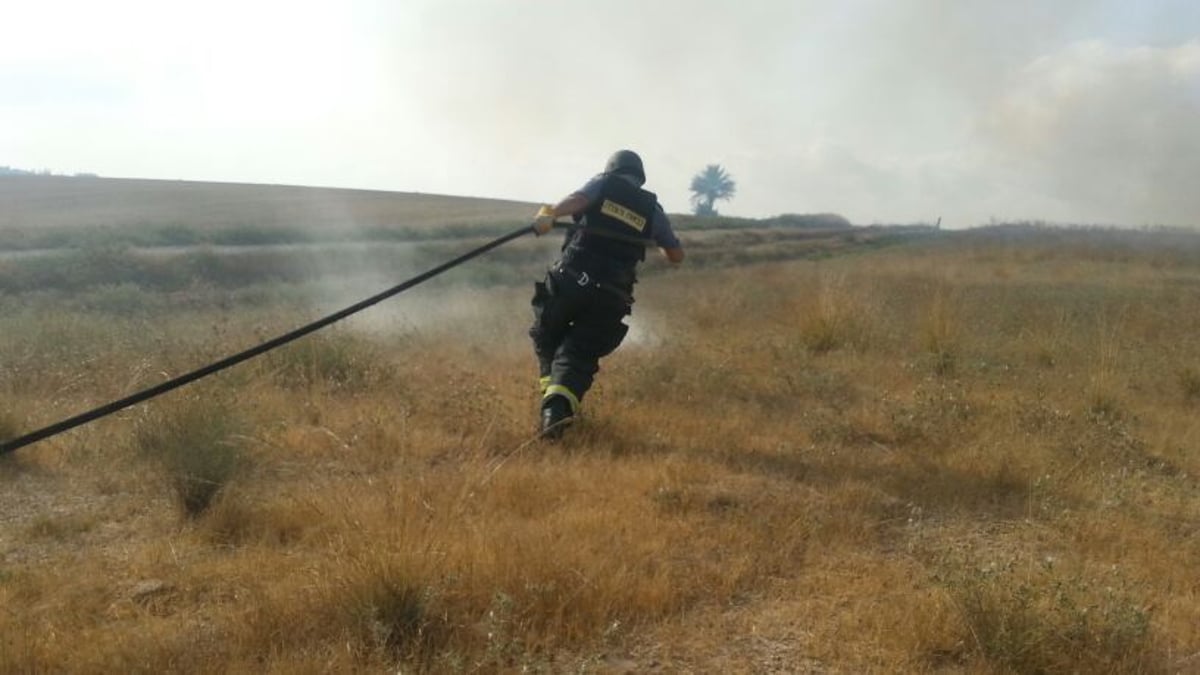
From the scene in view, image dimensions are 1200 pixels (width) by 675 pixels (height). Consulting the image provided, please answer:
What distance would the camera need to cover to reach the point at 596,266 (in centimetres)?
491

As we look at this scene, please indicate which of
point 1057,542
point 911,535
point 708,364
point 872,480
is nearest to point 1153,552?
point 1057,542

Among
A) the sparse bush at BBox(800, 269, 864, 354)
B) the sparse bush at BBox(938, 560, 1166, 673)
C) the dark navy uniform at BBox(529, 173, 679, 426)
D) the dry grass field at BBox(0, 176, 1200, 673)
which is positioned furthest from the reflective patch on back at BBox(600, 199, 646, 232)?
the sparse bush at BBox(800, 269, 864, 354)

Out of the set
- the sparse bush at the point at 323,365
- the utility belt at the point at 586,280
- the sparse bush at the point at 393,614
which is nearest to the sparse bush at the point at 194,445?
the sparse bush at the point at 393,614

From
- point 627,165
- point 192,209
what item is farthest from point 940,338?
point 192,209

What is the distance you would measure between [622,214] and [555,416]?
1.27m

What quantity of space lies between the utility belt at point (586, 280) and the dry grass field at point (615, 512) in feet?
2.45

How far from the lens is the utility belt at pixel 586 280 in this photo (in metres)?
4.87

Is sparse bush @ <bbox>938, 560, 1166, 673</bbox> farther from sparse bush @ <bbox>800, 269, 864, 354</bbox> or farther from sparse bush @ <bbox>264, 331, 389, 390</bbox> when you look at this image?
sparse bush @ <bbox>800, 269, 864, 354</bbox>

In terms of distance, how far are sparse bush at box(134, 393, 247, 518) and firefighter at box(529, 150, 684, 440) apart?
1666 millimetres

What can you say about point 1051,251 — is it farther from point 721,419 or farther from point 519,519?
point 519,519

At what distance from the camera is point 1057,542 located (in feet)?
11.4

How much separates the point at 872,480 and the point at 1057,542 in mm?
922

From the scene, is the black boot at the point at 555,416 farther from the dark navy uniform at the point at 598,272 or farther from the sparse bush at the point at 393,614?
the sparse bush at the point at 393,614

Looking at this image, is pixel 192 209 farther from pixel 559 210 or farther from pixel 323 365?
pixel 559 210
